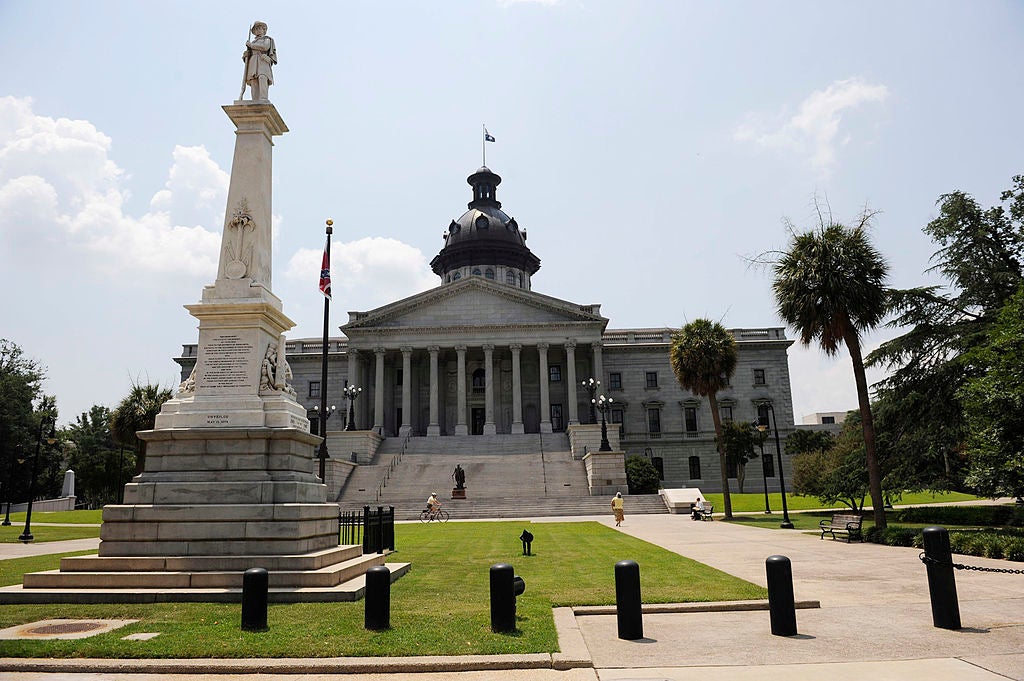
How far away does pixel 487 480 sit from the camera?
48969 millimetres

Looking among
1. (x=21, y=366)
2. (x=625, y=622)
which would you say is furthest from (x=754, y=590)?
(x=21, y=366)

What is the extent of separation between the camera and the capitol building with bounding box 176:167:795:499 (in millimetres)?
66625

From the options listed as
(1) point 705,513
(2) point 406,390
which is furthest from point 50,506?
(1) point 705,513

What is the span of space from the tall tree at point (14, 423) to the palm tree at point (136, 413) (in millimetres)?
20264

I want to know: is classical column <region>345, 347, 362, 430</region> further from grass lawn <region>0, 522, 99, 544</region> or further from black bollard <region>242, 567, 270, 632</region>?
black bollard <region>242, 567, 270, 632</region>

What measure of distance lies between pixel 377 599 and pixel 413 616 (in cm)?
111

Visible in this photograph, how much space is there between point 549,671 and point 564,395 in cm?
6458

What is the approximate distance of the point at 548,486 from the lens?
47750mm

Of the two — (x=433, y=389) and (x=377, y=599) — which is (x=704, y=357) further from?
(x=377, y=599)

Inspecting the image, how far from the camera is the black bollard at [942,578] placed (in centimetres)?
→ 843

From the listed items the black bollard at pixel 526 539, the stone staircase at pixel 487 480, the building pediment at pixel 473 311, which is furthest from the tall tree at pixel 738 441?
the black bollard at pixel 526 539

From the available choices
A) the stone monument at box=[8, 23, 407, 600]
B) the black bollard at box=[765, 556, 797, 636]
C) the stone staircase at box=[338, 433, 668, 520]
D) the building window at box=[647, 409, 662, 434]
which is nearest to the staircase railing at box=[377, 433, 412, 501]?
the stone staircase at box=[338, 433, 668, 520]

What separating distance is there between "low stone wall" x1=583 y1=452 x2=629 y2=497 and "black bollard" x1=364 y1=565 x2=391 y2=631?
3887cm

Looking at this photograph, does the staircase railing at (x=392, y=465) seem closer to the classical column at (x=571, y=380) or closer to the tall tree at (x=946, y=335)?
the classical column at (x=571, y=380)
